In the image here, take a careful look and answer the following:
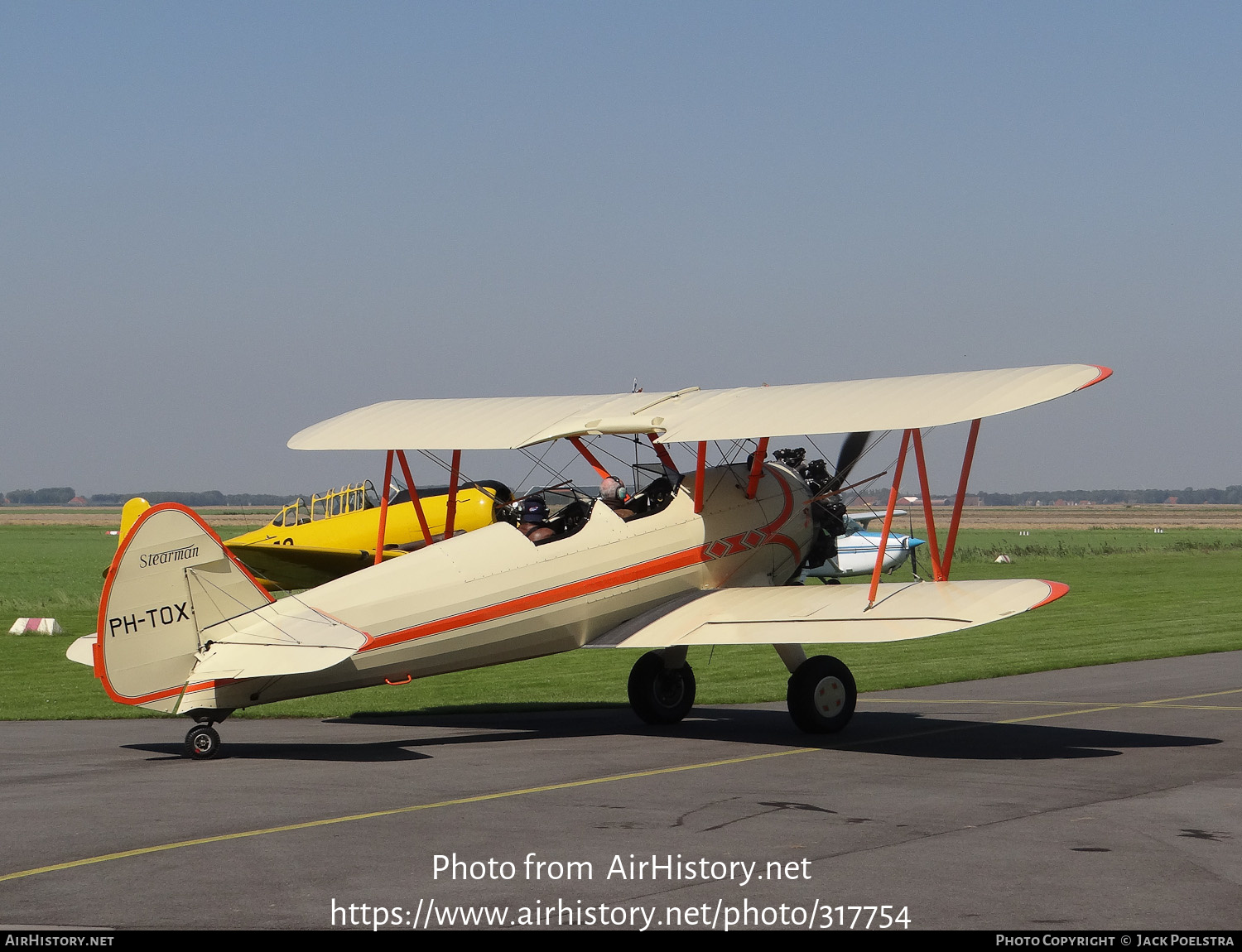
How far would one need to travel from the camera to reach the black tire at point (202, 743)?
503 inches

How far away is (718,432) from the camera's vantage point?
1388 cm

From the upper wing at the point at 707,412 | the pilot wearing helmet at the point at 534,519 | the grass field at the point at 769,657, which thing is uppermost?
the upper wing at the point at 707,412

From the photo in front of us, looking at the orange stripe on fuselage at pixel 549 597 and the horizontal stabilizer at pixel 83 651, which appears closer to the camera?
the orange stripe on fuselage at pixel 549 597

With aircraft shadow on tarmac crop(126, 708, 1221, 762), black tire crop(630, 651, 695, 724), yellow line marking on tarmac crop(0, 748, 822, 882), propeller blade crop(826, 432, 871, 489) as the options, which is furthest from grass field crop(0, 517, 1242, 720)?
yellow line marking on tarmac crop(0, 748, 822, 882)

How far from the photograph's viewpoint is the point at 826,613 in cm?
1339

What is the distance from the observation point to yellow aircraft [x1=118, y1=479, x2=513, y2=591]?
21672mm

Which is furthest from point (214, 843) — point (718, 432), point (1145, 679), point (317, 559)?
point (1145, 679)

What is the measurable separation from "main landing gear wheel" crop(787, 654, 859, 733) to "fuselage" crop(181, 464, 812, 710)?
1.62m

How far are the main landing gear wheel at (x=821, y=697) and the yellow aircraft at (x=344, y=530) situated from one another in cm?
854

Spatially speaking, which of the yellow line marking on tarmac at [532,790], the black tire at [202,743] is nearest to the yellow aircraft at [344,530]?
the black tire at [202,743]

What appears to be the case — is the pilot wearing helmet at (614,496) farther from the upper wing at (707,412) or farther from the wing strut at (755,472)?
the wing strut at (755,472)

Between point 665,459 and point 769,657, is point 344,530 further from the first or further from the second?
point 665,459

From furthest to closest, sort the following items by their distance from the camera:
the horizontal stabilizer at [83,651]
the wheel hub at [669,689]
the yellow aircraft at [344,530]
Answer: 1. the yellow aircraft at [344,530]
2. the wheel hub at [669,689]
3. the horizontal stabilizer at [83,651]
